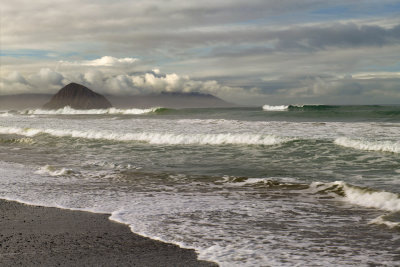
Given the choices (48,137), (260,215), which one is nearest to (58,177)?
(260,215)

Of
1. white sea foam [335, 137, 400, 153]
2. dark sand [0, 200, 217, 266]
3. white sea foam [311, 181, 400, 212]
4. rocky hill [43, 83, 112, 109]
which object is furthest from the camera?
rocky hill [43, 83, 112, 109]

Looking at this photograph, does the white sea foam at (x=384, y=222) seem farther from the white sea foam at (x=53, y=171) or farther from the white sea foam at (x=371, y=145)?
the white sea foam at (x=371, y=145)

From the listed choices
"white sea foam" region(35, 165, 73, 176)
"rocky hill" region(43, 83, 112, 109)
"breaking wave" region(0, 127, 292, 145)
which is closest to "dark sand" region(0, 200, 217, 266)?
"white sea foam" region(35, 165, 73, 176)

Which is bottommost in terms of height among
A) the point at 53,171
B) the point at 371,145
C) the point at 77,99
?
the point at 53,171

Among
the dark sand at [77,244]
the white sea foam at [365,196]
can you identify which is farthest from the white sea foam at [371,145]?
the dark sand at [77,244]

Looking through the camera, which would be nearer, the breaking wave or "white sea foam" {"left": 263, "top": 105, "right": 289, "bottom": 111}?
the breaking wave

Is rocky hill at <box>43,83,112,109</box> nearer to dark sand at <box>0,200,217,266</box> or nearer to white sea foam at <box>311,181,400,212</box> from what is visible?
white sea foam at <box>311,181,400,212</box>

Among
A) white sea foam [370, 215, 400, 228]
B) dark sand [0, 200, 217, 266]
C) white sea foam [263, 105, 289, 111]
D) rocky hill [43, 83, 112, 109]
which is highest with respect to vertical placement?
rocky hill [43, 83, 112, 109]

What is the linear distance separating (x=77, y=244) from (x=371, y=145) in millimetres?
13990

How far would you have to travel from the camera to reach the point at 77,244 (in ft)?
18.3

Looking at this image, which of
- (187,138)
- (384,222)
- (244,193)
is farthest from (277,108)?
(384,222)

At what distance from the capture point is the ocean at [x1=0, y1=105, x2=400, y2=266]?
18.0ft

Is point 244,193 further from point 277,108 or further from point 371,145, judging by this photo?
point 277,108

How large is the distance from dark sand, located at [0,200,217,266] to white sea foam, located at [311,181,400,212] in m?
4.40
